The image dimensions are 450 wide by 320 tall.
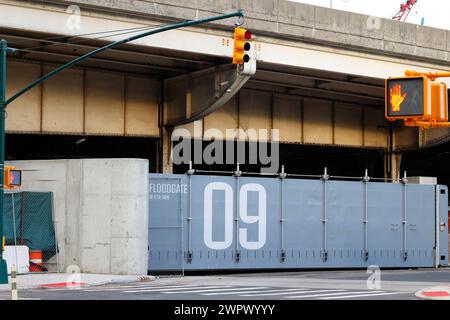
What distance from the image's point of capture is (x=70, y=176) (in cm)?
3278

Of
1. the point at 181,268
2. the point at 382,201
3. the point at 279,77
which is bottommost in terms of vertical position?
the point at 181,268

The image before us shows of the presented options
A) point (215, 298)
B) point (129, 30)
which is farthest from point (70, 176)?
point (215, 298)

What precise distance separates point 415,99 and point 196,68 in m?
21.9

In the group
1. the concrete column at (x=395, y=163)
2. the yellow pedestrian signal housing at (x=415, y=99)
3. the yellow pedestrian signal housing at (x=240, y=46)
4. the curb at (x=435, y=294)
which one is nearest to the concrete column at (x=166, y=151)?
the concrete column at (x=395, y=163)

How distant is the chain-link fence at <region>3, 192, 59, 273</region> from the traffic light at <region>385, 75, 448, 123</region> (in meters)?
16.6

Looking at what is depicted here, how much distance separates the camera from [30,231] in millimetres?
32094

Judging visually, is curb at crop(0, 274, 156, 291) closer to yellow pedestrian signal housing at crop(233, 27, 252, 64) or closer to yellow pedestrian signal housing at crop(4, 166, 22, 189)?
yellow pedestrian signal housing at crop(4, 166, 22, 189)

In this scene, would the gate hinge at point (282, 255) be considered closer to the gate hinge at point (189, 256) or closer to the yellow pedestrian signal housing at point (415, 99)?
the gate hinge at point (189, 256)

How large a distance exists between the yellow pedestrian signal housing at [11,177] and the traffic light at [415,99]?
12.9 m

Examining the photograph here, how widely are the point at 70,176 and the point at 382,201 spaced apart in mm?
13685
